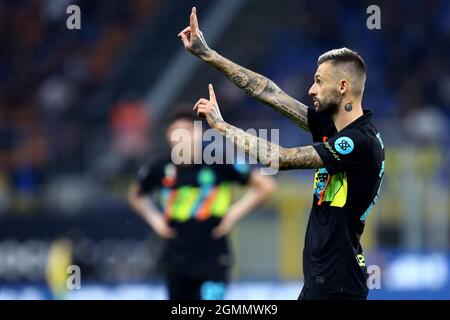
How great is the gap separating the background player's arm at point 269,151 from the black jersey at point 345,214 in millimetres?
132

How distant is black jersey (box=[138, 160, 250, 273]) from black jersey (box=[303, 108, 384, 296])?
9.84ft

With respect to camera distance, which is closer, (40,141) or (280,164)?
(280,164)

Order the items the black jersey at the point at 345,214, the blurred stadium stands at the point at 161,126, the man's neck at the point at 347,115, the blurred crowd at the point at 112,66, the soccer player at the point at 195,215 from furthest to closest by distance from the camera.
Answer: the blurred crowd at the point at 112,66 → the blurred stadium stands at the point at 161,126 → the soccer player at the point at 195,215 → the man's neck at the point at 347,115 → the black jersey at the point at 345,214

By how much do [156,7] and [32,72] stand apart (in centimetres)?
265

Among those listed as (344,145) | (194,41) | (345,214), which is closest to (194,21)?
(194,41)

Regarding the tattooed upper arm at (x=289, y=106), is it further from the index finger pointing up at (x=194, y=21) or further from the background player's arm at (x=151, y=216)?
the background player's arm at (x=151, y=216)

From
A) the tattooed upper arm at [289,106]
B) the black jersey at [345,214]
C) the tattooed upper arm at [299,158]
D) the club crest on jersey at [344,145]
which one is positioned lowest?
the black jersey at [345,214]

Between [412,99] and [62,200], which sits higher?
[412,99]

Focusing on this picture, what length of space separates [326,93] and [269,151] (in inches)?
20.8

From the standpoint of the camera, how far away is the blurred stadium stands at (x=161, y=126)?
1288cm

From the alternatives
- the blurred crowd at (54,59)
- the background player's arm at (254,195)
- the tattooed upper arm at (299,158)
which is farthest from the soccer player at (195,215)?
the blurred crowd at (54,59)
